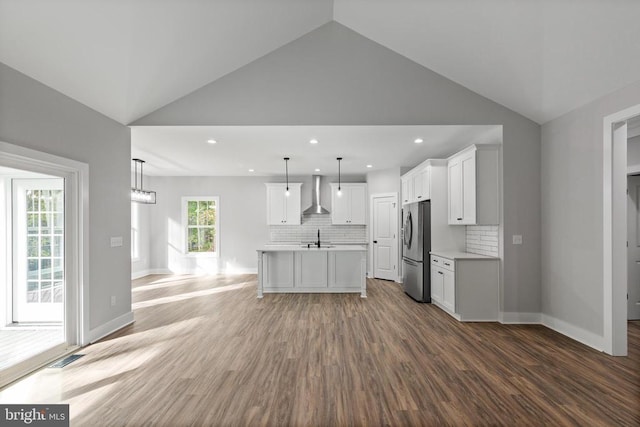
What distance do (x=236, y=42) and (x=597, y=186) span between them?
168 inches

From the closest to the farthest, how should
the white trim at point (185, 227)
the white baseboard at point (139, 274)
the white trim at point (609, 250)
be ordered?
the white trim at point (609, 250), the white baseboard at point (139, 274), the white trim at point (185, 227)

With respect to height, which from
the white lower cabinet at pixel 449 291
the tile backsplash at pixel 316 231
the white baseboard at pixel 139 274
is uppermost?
the tile backsplash at pixel 316 231

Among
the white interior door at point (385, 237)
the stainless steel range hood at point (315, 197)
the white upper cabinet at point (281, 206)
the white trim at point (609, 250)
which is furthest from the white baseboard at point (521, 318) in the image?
the white upper cabinet at point (281, 206)

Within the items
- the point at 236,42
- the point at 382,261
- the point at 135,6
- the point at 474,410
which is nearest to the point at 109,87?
the point at 135,6

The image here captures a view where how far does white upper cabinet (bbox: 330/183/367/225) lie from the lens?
26.9ft

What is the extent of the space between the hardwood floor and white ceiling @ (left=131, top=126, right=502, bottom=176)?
2.59m

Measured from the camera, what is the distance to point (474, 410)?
2260 mm

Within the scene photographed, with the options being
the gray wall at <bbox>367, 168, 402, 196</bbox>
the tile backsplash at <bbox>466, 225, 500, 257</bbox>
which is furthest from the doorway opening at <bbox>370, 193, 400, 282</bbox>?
the tile backsplash at <bbox>466, 225, 500, 257</bbox>

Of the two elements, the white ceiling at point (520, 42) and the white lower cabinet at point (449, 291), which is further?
the white lower cabinet at point (449, 291)

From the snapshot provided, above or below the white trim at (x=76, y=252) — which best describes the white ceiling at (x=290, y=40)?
above

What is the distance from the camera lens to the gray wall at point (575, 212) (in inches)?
134

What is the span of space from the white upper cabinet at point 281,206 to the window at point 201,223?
147cm

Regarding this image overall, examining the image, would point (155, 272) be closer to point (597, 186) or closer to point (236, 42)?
point (236, 42)

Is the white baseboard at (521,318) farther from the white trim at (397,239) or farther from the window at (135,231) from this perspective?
the window at (135,231)
